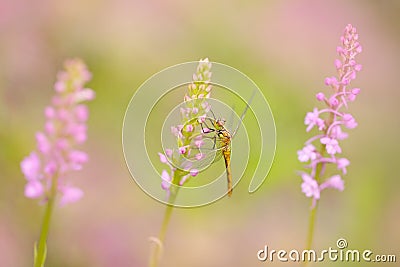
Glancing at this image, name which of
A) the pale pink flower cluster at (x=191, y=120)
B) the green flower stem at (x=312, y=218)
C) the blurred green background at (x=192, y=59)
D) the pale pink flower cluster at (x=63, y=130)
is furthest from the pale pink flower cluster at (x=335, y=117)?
the blurred green background at (x=192, y=59)

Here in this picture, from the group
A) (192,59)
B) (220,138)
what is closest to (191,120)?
(220,138)

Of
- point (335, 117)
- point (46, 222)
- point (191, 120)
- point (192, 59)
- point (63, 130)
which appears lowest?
point (46, 222)

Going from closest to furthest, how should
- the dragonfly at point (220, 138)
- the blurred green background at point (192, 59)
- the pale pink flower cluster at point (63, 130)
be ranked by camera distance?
the pale pink flower cluster at point (63, 130) → the dragonfly at point (220, 138) → the blurred green background at point (192, 59)

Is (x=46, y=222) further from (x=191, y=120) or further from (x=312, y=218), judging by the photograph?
(x=312, y=218)

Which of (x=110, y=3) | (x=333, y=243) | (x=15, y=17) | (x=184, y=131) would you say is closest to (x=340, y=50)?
(x=184, y=131)

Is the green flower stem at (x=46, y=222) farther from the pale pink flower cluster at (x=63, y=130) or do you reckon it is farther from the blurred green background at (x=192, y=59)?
the blurred green background at (x=192, y=59)

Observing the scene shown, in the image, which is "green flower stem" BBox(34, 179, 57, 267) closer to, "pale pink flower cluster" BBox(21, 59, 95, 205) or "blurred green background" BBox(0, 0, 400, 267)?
"pale pink flower cluster" BBox(21, 59, 95, 205)

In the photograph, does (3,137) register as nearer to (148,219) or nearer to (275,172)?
(148,219)

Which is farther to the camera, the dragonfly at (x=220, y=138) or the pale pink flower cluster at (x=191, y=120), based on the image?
the dragonfly at (x=220, y=138)

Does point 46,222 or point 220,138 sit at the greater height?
point 220,138
